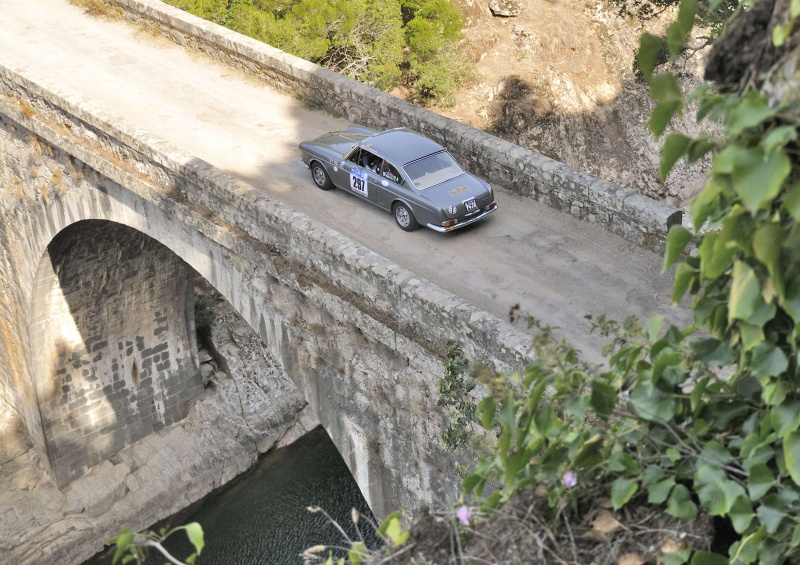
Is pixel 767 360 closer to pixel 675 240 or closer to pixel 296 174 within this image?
pixel 675 240

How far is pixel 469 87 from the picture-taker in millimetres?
27797

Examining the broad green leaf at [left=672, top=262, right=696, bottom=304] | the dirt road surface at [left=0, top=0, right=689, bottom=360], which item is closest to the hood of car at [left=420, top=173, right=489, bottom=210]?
the dirt road surface at [left=0, top=0, right=689, bottom=360]

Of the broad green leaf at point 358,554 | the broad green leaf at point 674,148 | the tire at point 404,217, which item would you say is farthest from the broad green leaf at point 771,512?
the tire at point 404,217

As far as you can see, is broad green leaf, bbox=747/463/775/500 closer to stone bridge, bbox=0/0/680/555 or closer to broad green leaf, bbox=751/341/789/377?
broad green leaf, bbox=751/341/789/377

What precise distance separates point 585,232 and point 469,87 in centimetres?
1786

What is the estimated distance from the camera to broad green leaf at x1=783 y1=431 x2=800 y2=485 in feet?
12.6

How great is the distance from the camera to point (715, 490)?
13.4 feet

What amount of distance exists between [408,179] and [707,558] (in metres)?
7.46

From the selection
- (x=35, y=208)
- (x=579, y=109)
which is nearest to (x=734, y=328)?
(x=35, y=208)

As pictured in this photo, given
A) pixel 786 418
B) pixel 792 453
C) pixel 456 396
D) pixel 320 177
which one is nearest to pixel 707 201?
pixel 786 418

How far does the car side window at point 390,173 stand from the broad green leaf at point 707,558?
24.8 feet

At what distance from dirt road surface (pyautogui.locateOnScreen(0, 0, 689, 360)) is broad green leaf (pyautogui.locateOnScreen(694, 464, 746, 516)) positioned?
4212mm

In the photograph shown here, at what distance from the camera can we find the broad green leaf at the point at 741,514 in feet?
13.1

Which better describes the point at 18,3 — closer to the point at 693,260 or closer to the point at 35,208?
the point at 35,208
